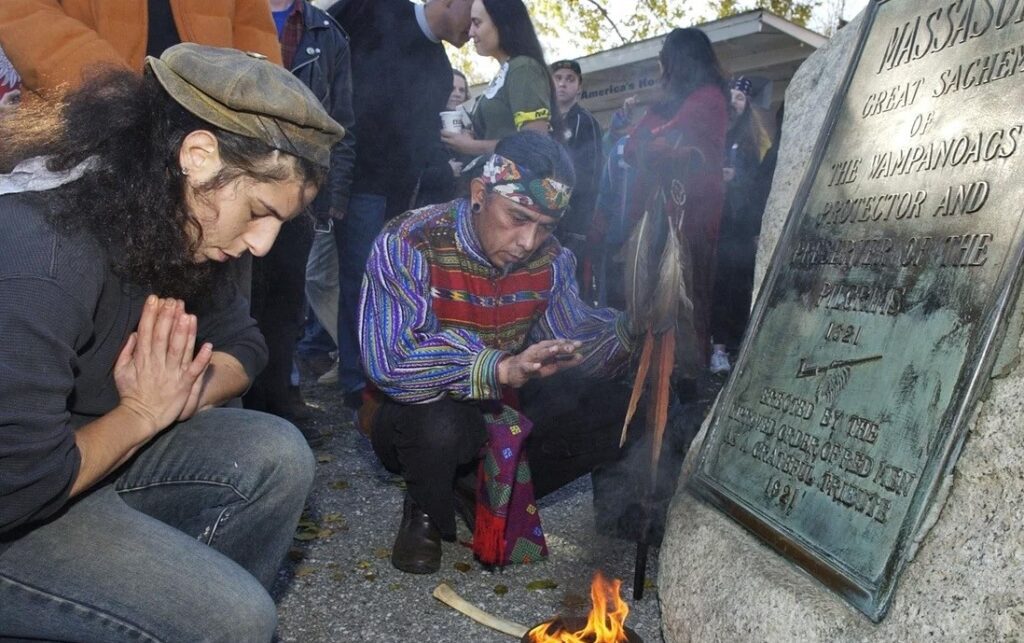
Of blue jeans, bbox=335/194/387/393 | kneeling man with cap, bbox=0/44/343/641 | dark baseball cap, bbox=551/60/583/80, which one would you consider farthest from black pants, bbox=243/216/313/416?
dark baseball cap, bbox=551/60/583/80

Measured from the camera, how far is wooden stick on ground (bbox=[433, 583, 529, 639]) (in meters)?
2.96

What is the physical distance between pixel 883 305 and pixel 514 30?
2.98m

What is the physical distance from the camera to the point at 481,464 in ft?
11.3

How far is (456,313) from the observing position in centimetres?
341

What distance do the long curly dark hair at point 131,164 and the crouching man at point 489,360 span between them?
1.14 metres

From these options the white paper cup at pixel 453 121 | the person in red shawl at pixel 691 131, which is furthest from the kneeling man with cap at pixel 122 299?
the person in red shawl at pixel 691 131

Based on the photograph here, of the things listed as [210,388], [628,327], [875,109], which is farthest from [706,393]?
[210,388]

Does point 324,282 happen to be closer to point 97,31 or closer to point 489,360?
point 97,31

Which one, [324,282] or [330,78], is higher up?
[330,78]

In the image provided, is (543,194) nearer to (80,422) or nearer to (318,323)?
(80,422)

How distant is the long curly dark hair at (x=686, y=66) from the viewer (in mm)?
5598

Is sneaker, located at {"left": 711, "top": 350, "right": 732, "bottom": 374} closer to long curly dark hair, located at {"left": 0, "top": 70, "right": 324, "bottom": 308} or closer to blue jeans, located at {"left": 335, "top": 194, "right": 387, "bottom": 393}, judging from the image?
blue jeans, located at {"left": 335, "top": 194, "right": 387, "bottom": 393}

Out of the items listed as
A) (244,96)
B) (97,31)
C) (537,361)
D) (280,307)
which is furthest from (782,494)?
(280,307)

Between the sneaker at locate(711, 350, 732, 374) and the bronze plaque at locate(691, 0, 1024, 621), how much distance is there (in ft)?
13.7
